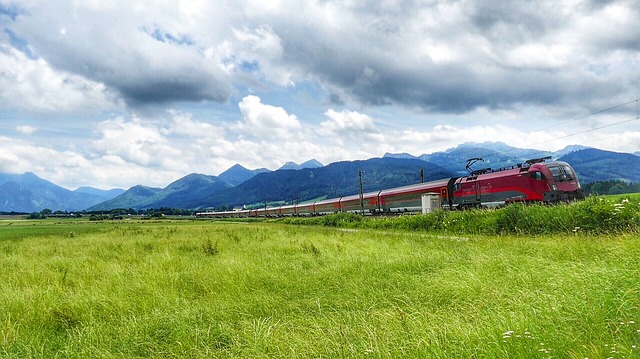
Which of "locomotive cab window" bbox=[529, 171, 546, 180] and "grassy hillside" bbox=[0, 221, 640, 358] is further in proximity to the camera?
"locomotive cab window" bbox=[529, 171, 546, 180]

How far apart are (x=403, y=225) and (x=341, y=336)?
2460 cm

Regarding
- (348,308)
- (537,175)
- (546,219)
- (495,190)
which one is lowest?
(348,308)

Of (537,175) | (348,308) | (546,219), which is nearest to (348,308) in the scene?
(348,308)

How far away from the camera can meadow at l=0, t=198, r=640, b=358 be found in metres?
3.93

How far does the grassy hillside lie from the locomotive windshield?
69.9 feet

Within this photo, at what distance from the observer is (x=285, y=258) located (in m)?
12.5

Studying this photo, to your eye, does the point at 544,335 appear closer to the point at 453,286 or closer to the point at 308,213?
the point at 453,286

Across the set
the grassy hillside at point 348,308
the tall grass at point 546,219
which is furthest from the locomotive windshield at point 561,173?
the grassy hillside at point 348,308

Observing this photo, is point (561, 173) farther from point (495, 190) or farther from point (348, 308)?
point (348, 308)

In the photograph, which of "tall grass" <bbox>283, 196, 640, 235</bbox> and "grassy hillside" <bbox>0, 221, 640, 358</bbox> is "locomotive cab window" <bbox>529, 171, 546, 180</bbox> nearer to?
Result: "tall grass" <bbox>283, 196, 640, 235</bbox>

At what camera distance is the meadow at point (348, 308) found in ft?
12.9

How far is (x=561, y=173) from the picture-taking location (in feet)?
93.8

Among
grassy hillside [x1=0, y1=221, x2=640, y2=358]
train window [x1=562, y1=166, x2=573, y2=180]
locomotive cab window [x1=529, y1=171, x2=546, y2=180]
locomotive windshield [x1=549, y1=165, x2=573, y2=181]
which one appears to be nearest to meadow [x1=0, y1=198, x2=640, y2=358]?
grassy hillside [x1=0, y1=221, x2=640, y2=358]

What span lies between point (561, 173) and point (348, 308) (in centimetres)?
2873
